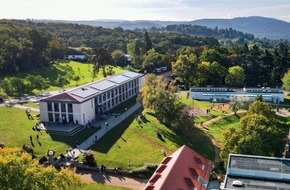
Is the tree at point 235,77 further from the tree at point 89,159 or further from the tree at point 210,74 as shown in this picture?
the tree at point 89,159

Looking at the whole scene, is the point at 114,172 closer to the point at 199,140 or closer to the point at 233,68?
the point at 199,140

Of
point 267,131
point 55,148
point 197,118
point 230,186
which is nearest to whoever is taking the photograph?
point 230,186

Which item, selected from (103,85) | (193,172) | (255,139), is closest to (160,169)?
(193,172)

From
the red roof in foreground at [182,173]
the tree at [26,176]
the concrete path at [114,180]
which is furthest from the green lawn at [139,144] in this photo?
the tree at [26,176]

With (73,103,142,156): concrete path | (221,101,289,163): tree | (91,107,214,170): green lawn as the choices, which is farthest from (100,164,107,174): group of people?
(221,101,289,163): tree

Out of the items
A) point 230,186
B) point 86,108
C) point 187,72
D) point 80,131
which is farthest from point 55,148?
point 187,72

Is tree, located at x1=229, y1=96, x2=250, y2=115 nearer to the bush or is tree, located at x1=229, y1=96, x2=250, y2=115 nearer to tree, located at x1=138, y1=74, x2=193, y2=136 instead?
tree, located at x1=138, y1=74, x2=193, y2=136
